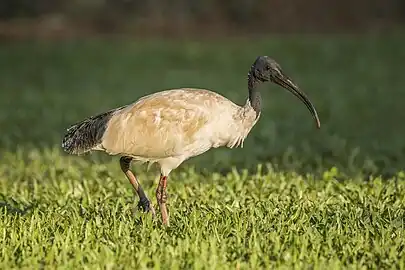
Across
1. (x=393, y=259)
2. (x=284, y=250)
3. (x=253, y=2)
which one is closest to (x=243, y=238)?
(x=284, y=250)

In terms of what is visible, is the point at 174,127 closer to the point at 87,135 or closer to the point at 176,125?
the point at 176,125

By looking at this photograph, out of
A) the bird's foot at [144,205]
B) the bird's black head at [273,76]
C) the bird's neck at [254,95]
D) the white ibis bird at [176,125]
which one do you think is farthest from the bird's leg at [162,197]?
the bird's black head at [273,76]

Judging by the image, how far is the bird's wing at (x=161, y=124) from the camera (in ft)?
20.7

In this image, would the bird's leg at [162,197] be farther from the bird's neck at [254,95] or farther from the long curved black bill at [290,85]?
the long curved black bill at [290,85]

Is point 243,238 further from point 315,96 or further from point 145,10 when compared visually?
point 145,10

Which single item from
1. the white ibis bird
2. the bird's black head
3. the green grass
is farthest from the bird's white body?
the green grass

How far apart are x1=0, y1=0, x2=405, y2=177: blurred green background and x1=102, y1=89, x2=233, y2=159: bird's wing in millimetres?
3024

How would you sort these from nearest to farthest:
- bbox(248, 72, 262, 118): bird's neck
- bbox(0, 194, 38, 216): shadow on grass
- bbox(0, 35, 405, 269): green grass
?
bbox(0, 35, 405, 269): green grass → bbox(248, 72, 262, 118): bird's neck → bbox(0, 194, 38, 216): shadow on grass

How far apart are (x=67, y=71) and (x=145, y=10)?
11.6 meters

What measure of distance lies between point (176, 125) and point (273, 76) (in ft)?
2.45

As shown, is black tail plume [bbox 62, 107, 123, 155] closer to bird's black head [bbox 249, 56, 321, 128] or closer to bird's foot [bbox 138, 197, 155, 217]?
bird's foot [bbox 138, 197, 155, 217]

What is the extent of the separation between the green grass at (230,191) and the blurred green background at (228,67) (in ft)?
0.23

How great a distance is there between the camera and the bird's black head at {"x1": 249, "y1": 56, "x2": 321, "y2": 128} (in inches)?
254

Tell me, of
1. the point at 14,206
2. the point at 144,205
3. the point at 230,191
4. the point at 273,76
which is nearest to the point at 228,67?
the point at 230,191
